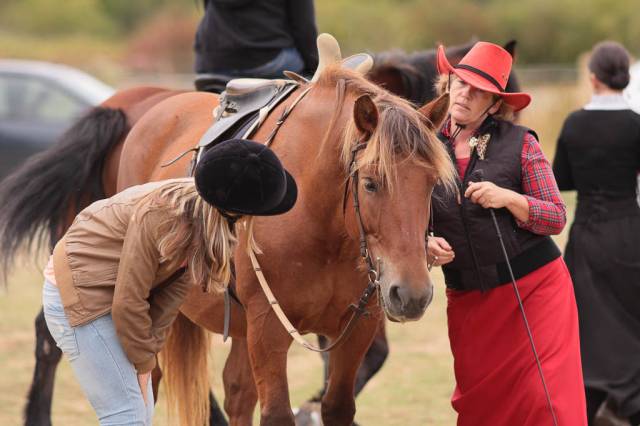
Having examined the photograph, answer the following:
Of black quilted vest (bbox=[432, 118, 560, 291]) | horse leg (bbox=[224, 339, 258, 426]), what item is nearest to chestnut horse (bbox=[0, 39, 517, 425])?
horse leg (bbox=[224, 339, 258, 426])

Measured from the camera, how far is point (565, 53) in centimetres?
3022

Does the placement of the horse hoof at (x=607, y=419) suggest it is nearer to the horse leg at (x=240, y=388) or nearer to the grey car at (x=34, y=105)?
the horse leg at (x=240, y=388)

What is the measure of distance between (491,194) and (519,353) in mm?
690

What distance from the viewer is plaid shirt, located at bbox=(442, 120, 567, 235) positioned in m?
4.12

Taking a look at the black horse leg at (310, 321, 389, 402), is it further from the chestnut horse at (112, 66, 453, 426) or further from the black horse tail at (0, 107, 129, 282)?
the black horse tail at (0, 107, 129, 282)

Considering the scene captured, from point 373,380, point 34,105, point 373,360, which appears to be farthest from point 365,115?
point 34,105

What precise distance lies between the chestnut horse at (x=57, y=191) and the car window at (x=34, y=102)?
27.8 feet

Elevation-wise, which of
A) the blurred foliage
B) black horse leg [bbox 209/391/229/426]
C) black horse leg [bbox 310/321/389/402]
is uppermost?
black horse leg [bbox 310/321/389/402]

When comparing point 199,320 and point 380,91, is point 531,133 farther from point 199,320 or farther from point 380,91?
point 199,320

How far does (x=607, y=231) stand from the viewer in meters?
5.48

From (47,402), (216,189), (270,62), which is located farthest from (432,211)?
(47,402)

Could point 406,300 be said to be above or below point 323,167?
below

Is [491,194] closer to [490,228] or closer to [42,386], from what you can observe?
[490,228]

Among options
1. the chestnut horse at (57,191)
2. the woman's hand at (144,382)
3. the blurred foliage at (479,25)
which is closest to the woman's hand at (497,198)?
the woman's hand at (144,382)
